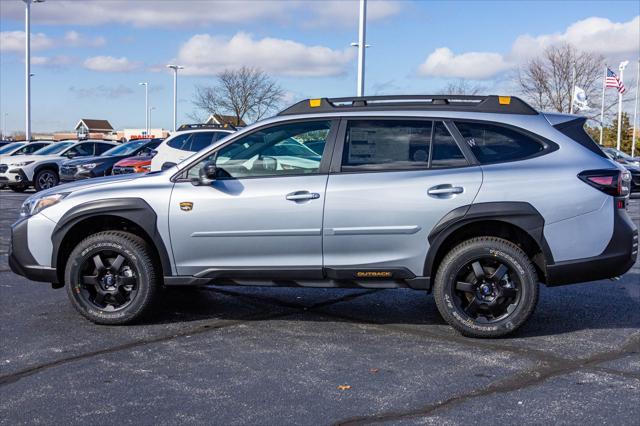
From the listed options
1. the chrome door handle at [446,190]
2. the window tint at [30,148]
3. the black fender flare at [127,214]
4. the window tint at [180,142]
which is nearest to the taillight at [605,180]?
the chrome door handle at [446,190]

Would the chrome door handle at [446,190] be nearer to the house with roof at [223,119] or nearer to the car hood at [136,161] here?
the car hood at [136,161]

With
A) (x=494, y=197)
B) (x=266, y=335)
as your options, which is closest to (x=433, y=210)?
(x=494, y=197)

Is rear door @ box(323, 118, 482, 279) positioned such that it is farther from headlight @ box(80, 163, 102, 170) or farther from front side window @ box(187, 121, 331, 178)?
headlight @ box(80, 163, 102, 170)

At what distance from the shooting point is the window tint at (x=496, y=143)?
231 inches

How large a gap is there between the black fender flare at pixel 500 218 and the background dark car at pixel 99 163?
1412cm

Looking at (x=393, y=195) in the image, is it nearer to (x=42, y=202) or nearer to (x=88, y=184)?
(x=88, y=184)

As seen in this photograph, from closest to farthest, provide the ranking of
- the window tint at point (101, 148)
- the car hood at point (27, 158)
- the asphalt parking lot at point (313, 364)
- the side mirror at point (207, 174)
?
1. the asphalt parking lot at point (313, 364)
2. the side mirror at point (207, 174)
3. the car hood at point (27, 158)
4. the window tint at point (101, 148)

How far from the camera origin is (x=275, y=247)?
593 centimetres

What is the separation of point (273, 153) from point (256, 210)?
54 centimetres

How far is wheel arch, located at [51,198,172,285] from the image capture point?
611 centimetres

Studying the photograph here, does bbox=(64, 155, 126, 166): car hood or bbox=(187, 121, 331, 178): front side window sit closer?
bbox=(187, 121, 331, 178): front side window

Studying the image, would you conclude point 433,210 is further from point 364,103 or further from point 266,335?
point 266,335

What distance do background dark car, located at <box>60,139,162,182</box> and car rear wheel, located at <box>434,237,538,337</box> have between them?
14.1m

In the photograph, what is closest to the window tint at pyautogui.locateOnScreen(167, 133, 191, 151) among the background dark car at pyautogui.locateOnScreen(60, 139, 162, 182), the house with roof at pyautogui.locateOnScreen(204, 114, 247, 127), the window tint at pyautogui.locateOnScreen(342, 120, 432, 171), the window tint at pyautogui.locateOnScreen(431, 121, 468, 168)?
the background dark car at pyautogui.locateOnScreen(60, 139, 162, 182)
